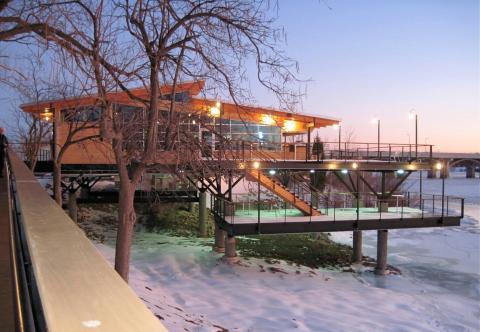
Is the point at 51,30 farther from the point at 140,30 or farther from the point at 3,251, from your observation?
the point at 3,251

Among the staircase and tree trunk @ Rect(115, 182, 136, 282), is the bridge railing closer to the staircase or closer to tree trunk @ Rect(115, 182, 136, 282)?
tree trunk @ Rect(115, 182, 136, 282)

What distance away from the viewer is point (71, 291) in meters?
1.48

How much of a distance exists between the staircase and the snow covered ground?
278 cm

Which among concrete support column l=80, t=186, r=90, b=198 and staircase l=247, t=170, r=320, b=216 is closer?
staircase l=247, t=170, r=320, b=216

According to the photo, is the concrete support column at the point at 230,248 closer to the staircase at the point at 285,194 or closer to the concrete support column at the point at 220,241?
the concrete support column at the point at 220,241

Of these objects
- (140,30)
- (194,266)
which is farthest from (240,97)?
(194,266)

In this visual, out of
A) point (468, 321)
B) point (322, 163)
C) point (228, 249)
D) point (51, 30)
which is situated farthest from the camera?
point (322, 163)

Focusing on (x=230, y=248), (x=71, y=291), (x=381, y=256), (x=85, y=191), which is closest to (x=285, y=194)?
(x=230, y=248)

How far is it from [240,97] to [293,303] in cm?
838

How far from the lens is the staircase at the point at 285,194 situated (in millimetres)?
20594

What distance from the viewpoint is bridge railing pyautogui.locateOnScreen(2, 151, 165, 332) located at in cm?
126

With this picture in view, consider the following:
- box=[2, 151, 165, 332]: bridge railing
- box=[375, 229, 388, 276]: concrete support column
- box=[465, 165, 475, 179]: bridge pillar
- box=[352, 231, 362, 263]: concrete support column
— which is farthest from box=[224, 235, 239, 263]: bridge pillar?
box=[465, 165, 475, 179]: bridge pillar

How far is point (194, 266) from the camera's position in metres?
17.2

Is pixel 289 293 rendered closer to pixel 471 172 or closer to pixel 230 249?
pixel 230 249
